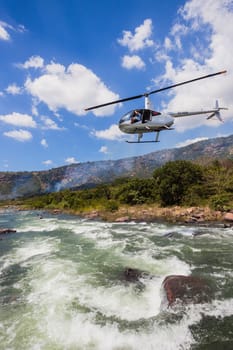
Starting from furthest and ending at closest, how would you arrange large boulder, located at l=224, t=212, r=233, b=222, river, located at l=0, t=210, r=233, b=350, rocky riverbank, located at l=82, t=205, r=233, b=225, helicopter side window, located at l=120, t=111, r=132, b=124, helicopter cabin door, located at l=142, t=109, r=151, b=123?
rocky riverbank, located at l=82, t=205, r=233, b=225 < large boulder, located at l=224, t=212, r=233, b=222 < helicopter side window, located at l=120, t=111, r=132, b=124 < helicopter cabin door, located at l=142, t=109, r=151, b=123 < river, located at l=0, t=210, r=233, b=350

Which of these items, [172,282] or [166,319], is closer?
[166,319]

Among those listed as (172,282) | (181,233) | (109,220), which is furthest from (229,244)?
(109,220)

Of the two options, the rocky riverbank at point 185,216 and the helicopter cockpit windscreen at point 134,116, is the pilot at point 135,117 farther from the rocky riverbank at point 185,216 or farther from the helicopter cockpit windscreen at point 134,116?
the rocky riverbank at point 185,216

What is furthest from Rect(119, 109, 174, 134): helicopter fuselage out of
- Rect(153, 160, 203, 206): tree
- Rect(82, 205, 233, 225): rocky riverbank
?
Rect(153, 160, 203, 206): tree

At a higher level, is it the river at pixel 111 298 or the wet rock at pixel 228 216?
the wet rock at pixel 228 216

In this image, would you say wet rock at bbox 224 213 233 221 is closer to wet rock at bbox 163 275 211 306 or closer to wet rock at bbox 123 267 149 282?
wet rock at bbox 123 267 149 282

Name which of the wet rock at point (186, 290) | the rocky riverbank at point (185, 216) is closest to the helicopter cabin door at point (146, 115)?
the wet rock at point (186, 290)

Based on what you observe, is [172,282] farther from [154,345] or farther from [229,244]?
[229,244]
